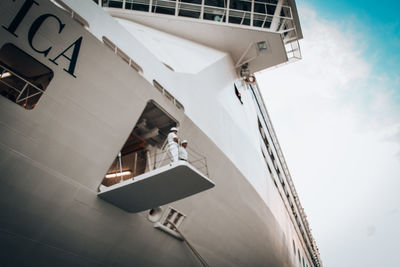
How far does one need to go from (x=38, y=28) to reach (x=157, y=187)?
321cm

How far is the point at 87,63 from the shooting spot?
468cm

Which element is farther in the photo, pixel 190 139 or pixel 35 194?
pixel 190 139

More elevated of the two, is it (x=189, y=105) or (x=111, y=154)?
(x=189, y=105)

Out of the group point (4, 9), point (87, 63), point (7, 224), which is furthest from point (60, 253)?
point (4, 9)

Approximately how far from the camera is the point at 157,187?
464 centimetres

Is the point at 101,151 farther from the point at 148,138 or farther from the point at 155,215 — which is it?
the point at 155,215

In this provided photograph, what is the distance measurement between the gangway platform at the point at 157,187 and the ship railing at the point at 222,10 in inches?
330

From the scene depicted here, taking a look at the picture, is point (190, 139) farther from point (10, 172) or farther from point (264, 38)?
point (264, 38)

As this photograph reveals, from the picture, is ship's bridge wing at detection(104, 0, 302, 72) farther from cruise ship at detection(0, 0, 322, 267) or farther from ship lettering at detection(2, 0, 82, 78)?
ship lettering at detection(2, 0, 82, 78)

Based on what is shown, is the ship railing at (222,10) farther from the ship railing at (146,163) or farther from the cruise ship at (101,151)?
the ship railing at (146,163)

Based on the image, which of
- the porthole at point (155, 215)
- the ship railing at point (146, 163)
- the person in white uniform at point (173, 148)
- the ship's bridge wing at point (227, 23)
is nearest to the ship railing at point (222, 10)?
the ship's bridge wing at point (227, 23)

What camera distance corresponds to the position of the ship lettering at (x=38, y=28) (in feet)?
13.1

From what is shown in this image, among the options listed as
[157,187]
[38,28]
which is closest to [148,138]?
[157,187]

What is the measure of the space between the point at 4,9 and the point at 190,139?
417cm
